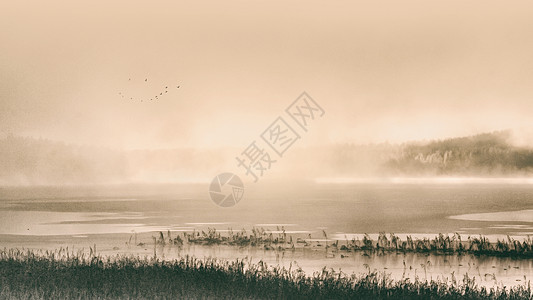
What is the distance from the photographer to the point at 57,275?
19875 mm

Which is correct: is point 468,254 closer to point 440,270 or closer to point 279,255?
point 440,270

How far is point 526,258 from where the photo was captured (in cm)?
4212

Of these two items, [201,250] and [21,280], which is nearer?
[21,280]

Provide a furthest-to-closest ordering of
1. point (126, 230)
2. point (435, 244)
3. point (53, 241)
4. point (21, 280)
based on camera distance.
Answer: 1. point (126, 230)
2. point (53, 241)
3. point (435, 244)
4. point (21, 280)

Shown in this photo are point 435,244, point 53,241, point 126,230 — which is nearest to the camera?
point 435,244

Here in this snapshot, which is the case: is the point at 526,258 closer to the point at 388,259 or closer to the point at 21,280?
the point at 388,259

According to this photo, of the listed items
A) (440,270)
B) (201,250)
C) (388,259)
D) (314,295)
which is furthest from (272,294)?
(201,250)

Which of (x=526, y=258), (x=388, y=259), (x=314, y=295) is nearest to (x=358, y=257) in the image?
(x=388, y=259)

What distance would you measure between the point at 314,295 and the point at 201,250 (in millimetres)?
28328

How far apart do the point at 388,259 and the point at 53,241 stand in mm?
36478

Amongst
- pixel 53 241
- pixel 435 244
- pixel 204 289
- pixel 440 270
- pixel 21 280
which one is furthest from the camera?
pixel 53 241

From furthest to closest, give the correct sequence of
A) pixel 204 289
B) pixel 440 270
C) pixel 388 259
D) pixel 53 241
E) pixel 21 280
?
pixel 53 241 → pixel 388 259 → pixel 440 270 → pixel 21 280 → pixel 204 289

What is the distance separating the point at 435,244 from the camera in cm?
4469

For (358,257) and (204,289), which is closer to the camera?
(204,289)
